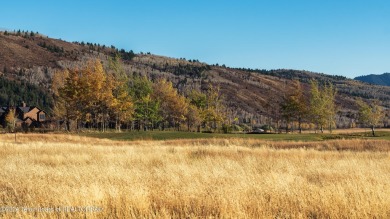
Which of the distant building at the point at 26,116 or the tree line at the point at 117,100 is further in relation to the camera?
the distant building at the point at 26,116

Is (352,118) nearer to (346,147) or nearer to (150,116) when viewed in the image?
(150,116)

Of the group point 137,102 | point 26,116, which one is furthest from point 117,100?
point 26,116

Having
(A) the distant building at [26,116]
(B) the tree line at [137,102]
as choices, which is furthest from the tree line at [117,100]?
(A) the distant building at [26,116]

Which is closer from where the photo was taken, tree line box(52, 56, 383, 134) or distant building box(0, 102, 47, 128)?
tree line box(52, 56, 383, 134)

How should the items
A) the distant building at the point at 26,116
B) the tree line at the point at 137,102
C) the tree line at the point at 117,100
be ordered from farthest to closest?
the distant building at the point at 26,116, the tree line at the point at 137,102, the tree line at the point at 117,100

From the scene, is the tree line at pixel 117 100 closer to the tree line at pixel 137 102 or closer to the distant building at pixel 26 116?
the tree line at pixel 137 102

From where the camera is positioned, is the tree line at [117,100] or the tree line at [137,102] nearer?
the tree line at [117,100]

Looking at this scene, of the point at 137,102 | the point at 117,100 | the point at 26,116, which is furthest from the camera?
the point at 26,116

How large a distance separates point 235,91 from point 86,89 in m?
132

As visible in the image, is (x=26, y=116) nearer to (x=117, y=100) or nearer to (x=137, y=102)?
(x=137, y=102)

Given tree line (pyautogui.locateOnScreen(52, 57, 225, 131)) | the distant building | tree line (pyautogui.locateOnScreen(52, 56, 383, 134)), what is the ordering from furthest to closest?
the distant building, tree line (pyautogui.locateOnScreen(52, 56, 383, 134)), tree line (pyautogui.locateOnScreen(52, 57, 225, 131))

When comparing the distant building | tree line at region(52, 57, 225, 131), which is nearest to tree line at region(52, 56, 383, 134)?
tree line at region(52, 57, 225, 131)

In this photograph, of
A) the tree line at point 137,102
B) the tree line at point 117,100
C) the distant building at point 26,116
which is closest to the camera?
the tree line at point 117,100

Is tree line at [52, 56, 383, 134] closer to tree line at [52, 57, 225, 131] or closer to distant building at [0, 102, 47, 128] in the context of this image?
tree line at [52, 57, 225, 131]
